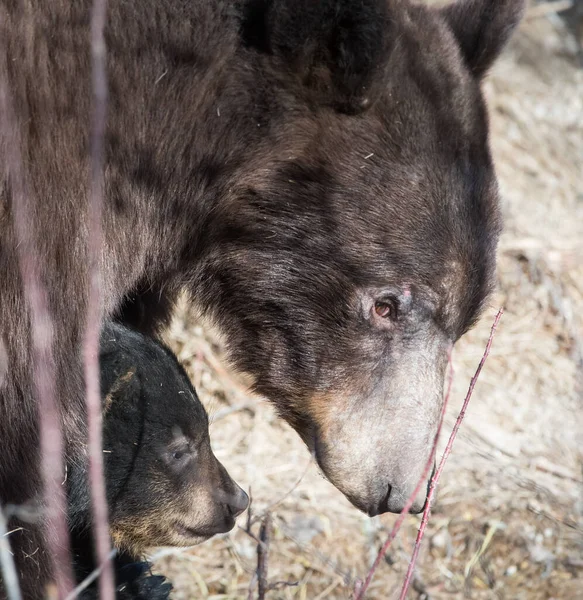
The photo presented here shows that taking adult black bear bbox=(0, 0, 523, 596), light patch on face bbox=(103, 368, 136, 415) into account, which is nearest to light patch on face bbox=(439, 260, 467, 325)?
adult black bear bbox=(0, 0, 523, 596)

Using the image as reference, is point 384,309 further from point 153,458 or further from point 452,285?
point 153,458

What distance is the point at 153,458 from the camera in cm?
370

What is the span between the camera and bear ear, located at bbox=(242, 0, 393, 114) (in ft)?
10.1

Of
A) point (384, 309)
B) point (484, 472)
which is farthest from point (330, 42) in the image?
point (484, 472)

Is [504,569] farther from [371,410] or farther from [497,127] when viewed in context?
[497,127]

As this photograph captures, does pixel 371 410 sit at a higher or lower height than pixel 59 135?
lower

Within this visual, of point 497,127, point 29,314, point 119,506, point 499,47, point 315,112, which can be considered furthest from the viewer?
point 497,127

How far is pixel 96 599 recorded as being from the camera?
3.58 metres

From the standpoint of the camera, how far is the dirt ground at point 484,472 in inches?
196

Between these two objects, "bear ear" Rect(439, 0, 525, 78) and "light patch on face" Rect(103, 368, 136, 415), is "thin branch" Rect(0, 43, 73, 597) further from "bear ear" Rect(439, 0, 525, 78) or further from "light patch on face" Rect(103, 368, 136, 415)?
"bear ear" Rect(439, 0, 525, 78)

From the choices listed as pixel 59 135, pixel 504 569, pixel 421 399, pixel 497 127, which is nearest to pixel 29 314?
pixel 59 135

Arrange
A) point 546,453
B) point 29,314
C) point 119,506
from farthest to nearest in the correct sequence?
point 546,453, point 119,506, point 29,314

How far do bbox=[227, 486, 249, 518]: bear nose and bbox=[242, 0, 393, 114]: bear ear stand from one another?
167cm

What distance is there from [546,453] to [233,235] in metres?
3.47
